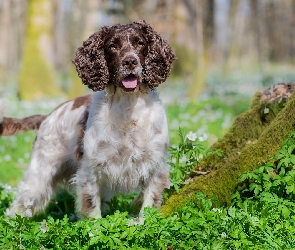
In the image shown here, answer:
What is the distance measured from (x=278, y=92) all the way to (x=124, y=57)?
1829 millimetres

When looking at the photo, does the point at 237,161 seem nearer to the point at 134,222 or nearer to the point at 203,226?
the point at 203,226

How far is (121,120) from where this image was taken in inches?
184

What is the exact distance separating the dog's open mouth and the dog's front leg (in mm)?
882

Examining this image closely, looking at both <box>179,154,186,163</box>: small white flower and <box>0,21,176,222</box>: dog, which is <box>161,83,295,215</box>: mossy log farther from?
<box>0,21,176,222</box>: dog

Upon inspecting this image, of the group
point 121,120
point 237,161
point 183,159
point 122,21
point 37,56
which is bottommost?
point 183,159

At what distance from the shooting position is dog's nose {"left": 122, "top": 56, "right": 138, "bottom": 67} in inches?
174

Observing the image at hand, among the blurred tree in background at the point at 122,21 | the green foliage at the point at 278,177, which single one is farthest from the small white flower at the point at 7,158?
the green foliage at the point at 278,177

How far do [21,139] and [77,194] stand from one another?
251 inches

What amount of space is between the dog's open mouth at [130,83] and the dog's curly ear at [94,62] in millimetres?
241

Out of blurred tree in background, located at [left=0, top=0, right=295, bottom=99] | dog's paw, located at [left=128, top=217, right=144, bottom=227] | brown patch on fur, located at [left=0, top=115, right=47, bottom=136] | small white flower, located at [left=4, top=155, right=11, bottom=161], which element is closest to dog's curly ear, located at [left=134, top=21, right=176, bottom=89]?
dog's paw, located at [left=128, top=217, right=144, bottom=227]

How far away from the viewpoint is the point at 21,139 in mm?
10977

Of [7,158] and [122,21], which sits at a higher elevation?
[122,21]

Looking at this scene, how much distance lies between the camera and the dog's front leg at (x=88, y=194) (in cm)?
481

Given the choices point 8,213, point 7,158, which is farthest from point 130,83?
point 7,158
